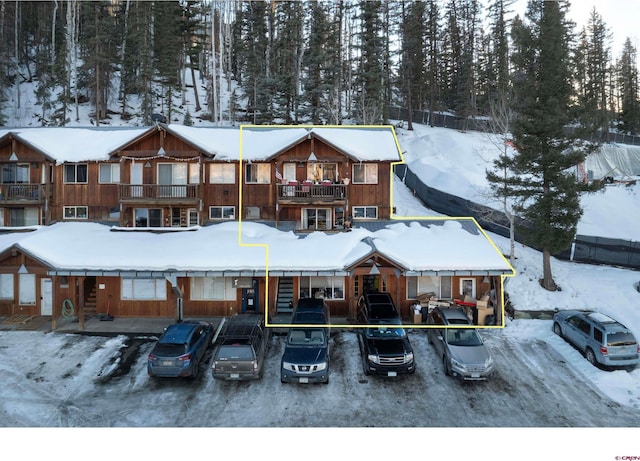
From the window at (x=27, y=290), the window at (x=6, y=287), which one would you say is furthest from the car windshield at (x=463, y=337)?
the window at (x=6, y=287)

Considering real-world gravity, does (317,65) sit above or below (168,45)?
below

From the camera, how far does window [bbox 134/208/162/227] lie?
23500 millimetres

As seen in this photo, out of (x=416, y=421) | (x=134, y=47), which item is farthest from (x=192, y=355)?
(x=134, y=47)

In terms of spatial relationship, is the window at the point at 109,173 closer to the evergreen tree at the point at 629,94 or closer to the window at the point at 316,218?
the window at the point at 316,218

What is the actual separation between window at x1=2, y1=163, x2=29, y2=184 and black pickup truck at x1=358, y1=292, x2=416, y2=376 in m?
23.4

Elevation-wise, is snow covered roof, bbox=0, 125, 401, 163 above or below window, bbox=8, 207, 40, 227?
above

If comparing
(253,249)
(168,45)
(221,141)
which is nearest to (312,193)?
(253,249)

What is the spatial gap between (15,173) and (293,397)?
23.5 metres

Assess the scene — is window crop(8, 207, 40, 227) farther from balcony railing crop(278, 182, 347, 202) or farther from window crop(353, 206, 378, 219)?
window crop(353, 206, 378, 219)

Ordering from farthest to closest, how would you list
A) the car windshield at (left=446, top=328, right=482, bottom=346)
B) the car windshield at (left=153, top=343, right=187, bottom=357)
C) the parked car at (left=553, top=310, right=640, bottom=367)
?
the car windshield at (left=446, top=328, right=482, bottom=346), the parked car at (left=553, top=310, right=640, bottom=367), the car windshield at (left=153, top=343, right=187, bottom=357)

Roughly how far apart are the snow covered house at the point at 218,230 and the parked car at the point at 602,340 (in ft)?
12.3

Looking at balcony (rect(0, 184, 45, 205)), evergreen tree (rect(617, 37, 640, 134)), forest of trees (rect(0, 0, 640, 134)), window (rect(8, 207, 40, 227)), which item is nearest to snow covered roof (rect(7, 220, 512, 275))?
balcony (rect(0, 184, 45, 205))

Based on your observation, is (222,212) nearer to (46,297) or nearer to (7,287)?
(46,297)

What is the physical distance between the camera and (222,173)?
2378cm
